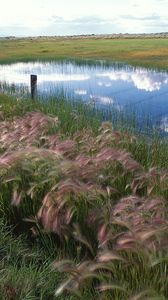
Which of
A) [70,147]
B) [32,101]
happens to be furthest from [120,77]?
[70,147]

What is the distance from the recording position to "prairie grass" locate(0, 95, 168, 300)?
354 cm

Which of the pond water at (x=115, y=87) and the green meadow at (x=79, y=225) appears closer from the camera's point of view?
the green meadow at (x=79, y=225)

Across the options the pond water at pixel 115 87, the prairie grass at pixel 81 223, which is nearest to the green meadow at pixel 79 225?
the prairie grass at pixel 81 223

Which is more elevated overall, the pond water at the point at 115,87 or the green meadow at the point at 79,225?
the green meadow at the point at 79,225

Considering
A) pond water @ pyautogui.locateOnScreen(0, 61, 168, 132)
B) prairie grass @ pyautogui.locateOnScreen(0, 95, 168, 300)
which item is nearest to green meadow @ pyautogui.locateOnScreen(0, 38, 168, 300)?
prairie grass @ pyautogui.locateOnScreen(0, 95, 168, 300)

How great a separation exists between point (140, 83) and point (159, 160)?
59.1ft

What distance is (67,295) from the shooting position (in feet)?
13.4

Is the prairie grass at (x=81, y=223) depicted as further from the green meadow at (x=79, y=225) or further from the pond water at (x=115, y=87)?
the pond water at (x=115, y=87)

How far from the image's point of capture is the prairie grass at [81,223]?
3537 mm

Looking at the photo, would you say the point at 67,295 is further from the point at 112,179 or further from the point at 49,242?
the point at 112,179

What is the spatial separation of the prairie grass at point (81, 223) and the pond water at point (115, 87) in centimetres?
716

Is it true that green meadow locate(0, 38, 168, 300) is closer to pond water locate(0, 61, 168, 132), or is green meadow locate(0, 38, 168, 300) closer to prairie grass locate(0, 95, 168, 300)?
prairie grass locate(0, 95, 168, 300)

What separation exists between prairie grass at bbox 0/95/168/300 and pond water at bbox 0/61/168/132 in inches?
282

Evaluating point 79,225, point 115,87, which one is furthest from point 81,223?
point 115,87
